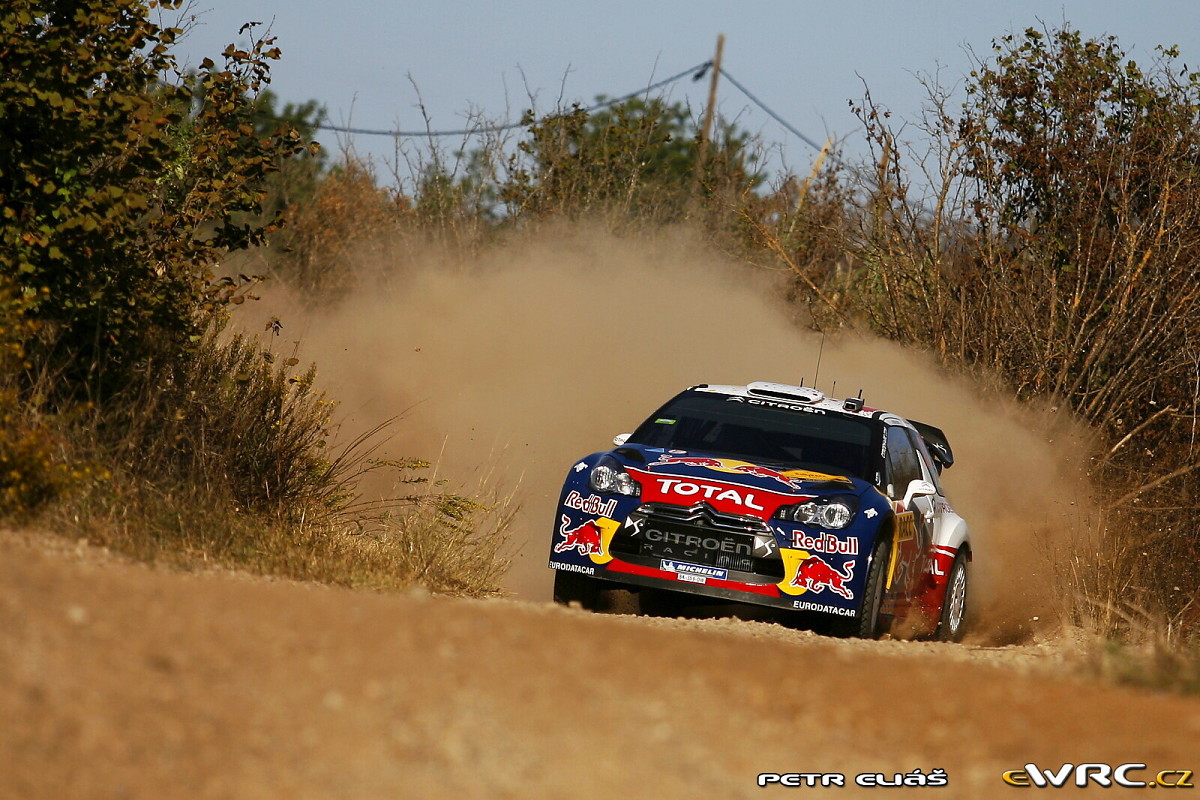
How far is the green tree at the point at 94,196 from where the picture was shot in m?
10.2

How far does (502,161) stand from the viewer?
24.5 m

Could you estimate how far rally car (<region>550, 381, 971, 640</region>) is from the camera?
9.62 metres

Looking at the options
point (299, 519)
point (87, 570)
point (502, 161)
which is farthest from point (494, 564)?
point (502, 161)

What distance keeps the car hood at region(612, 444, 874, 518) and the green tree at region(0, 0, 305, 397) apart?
352cm

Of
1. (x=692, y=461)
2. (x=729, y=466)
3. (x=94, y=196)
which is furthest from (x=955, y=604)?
(x=94, y=196)

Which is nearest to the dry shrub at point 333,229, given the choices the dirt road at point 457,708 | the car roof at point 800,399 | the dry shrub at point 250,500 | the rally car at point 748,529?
the dry shrub at point 250,500

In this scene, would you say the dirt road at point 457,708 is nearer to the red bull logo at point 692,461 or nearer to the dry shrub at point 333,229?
the red bull logo at point 692,461

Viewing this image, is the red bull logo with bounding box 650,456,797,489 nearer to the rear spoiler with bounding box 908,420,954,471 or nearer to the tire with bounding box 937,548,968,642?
the tire with bounding box 937,548,968,642

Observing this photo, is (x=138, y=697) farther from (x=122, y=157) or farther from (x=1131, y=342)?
(x=1131, y=342)

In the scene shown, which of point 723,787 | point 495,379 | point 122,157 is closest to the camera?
point 723,787

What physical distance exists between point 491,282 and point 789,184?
5378 millimetres

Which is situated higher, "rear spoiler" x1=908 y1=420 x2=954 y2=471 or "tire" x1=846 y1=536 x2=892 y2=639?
"rear spoiler" x1=908 y1=420 x2=954 y2=471

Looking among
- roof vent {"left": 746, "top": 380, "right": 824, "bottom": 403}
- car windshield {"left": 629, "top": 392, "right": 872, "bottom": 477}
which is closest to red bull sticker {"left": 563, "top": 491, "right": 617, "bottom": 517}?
car windshield {"left": 629, "top": 392, "right": 872, "bottom": 477}

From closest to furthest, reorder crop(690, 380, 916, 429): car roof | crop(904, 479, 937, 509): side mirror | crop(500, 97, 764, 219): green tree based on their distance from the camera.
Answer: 1. crop(904, 479, 937, 509): side mirror
2. crop(690, 380, 916, 429): car roof
3. crop(500, 97, 764, 219): green tree
